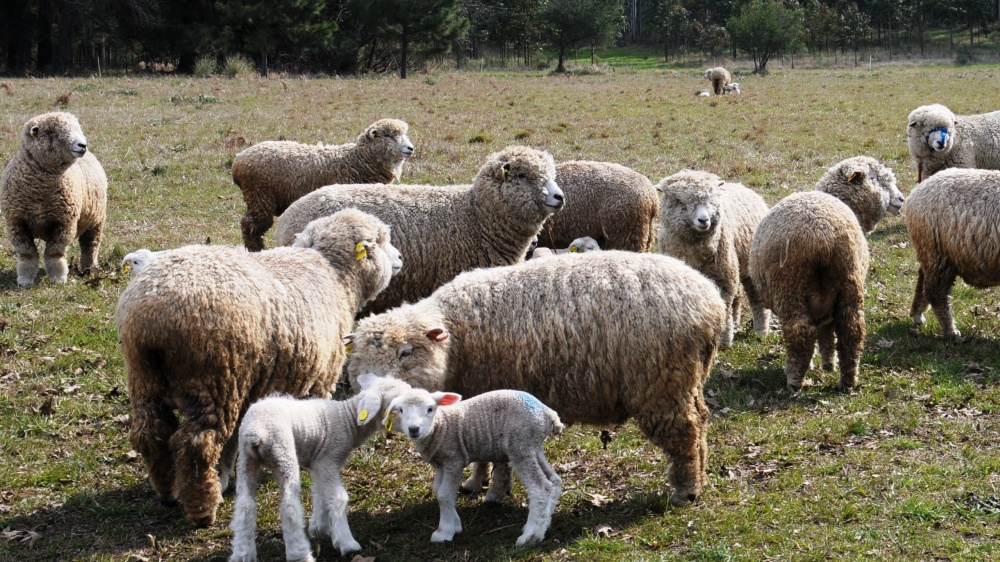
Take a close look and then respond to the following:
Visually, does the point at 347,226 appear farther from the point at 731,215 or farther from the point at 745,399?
the point at 731,215

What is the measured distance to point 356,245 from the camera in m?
7.23

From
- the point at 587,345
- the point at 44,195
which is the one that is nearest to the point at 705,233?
the point at 587,345

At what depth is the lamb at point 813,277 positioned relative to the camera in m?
8.02

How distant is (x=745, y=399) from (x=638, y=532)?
2.70 m

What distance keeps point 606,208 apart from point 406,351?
5.30 meters

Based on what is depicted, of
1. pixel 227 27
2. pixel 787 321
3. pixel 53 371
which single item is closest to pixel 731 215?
pixel 787 321

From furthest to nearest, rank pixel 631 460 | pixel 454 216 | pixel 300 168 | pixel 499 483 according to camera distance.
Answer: pixel 300 168
pixel 454 216
pixel 631 460
pixel 499 483

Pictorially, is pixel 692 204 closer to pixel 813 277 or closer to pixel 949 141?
pixel 813 277

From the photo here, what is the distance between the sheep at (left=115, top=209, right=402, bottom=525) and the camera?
5.70m

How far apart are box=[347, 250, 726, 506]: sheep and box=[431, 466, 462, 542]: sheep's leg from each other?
61 cm

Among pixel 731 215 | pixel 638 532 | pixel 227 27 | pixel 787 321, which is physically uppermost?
pixel 227 27

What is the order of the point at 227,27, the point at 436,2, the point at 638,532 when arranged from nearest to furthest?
1. the point at 638,532
2. the point at 227,27
3. the point at 436,2

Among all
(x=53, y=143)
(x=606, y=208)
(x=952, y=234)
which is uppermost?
(x=53, y=143)

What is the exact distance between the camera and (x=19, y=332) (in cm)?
959
